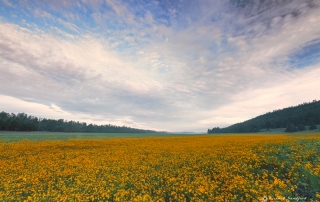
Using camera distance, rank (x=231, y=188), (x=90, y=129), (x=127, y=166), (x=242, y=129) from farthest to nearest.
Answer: (x=90, y=129) → (x=242, y=129) → (x=127, y=166) → (x=231, y=188)

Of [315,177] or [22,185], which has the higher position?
[315,177]

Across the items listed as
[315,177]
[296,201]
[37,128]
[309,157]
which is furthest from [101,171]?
[37,128]

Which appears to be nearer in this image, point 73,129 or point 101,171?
point 101,171

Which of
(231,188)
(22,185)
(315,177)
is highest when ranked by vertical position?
(315,177)

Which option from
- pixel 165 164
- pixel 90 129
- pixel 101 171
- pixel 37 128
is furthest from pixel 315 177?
pixel 90 129

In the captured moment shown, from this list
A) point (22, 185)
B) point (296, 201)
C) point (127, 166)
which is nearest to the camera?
point (296, 201)

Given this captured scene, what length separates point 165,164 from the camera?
11914mm

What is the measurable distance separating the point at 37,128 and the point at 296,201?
133829 mm

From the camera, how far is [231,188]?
6641 millimetres

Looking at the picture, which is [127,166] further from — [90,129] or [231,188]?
[90,129]

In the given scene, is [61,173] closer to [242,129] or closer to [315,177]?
[315,177]

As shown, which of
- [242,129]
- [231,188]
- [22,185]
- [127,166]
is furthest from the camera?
[242,129]

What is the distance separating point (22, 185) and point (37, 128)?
410 feet

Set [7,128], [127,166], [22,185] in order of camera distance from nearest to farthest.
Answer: [22,185] < [127,166] < [7,128]
